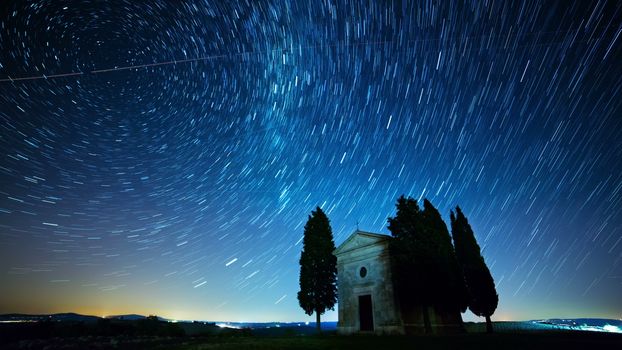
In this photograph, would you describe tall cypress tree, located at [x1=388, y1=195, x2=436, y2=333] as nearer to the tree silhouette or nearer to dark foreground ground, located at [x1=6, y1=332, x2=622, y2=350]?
the tree silhouette

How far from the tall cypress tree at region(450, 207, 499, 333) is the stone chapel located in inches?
103

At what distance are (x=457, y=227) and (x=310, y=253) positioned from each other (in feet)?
45.3

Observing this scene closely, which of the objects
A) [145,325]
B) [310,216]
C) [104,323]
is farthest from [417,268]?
[104,323]

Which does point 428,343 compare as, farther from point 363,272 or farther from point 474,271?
point 363,272

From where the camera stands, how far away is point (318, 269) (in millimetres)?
28469

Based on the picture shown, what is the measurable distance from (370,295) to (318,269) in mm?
5979

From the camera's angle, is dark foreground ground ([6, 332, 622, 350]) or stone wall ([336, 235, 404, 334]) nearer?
dark foreground ground ([6, 332, 622, 350])

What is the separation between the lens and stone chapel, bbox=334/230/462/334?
2228 cm

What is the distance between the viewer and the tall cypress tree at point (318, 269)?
89.3ft

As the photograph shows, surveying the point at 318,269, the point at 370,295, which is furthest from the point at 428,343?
the point at 318,269

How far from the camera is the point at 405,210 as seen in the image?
23.1 metres

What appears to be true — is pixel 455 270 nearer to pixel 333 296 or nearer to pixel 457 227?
pixel 457 227

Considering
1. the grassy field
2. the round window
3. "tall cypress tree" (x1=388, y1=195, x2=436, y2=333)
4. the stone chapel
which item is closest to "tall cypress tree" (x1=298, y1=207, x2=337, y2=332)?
the stone chapel

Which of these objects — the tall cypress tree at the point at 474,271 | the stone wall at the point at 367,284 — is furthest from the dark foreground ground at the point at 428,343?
the stone wall at the point at 367,284
